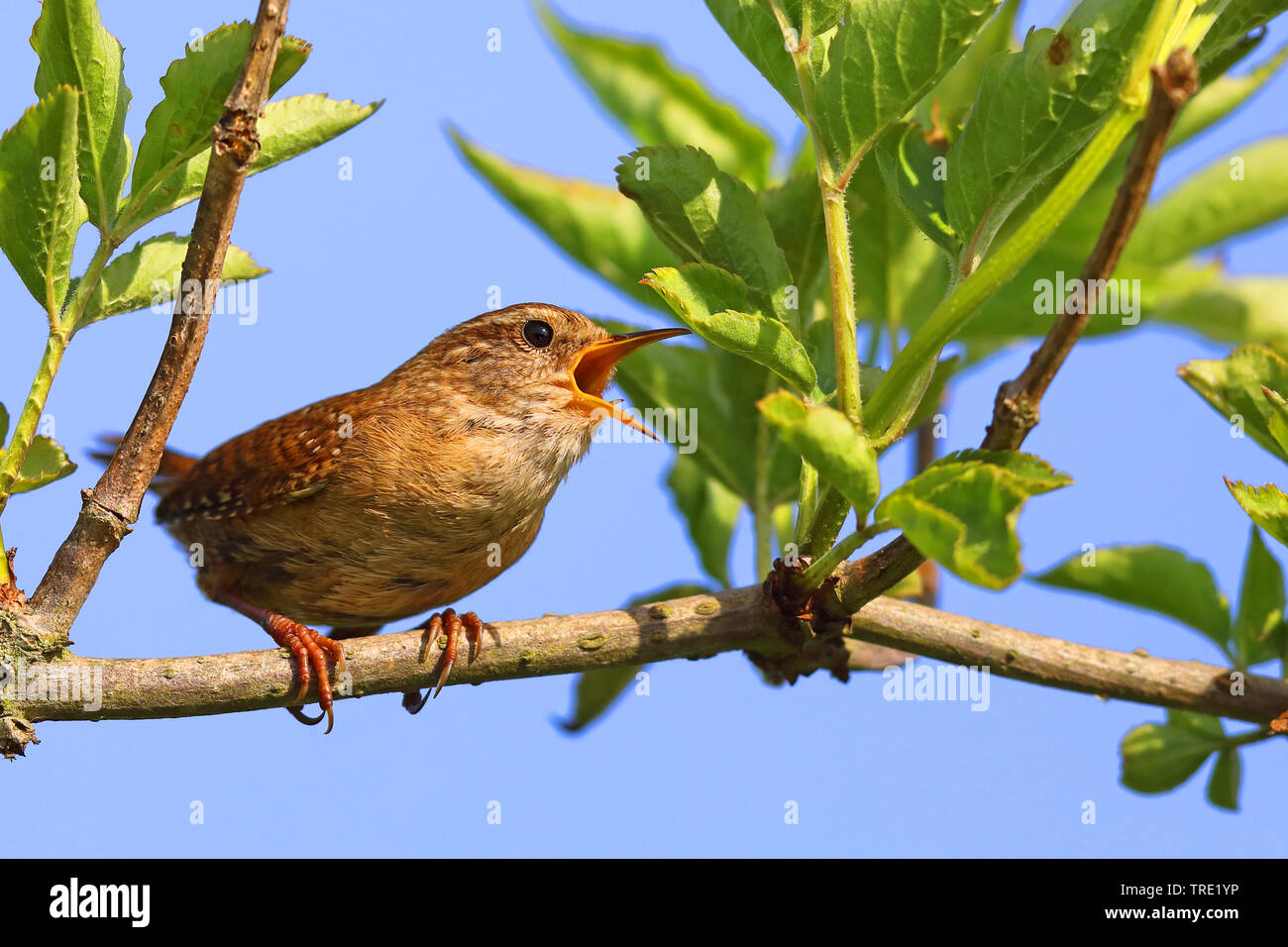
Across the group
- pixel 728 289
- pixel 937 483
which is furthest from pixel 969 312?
pixel 728 289

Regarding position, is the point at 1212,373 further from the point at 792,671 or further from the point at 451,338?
the point at 451,338

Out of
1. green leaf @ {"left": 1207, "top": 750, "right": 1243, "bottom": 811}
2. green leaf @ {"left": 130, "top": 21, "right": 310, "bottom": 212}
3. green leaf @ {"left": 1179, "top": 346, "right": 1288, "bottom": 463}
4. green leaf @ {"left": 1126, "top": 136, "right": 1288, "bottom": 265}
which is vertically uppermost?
green leaf @ {"left": 1126, "top": 136, "right": 1288, "bottom": 265}

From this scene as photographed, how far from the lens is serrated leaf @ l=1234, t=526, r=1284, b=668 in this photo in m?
3.78

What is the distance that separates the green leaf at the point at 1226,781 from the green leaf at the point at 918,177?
2.28 metres

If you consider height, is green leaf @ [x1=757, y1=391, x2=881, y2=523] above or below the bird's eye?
below

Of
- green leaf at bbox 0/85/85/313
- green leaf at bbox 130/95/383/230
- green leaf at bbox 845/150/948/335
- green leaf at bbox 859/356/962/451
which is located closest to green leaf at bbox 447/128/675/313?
green leaf at bbox 845/150/948/335

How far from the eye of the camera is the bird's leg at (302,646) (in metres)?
3.04

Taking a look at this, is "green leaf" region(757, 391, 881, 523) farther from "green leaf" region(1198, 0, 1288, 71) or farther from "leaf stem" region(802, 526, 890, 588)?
"green leaf" region(1198, 0, 1288, 71)

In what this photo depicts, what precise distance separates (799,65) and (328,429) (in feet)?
9.17

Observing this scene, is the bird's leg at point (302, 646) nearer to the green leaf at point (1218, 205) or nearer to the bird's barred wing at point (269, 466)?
the bird's barred wing at point (269, 466)

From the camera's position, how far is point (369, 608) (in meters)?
4.54

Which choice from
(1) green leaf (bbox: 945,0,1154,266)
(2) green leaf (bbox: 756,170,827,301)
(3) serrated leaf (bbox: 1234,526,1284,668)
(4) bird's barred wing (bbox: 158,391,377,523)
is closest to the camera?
(1) green leaf (bbox: 945,0,1154,266)

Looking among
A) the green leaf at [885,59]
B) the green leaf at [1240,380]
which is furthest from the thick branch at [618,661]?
the green leaf at [885,59]

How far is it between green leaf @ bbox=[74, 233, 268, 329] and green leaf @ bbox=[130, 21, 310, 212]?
229 mm
